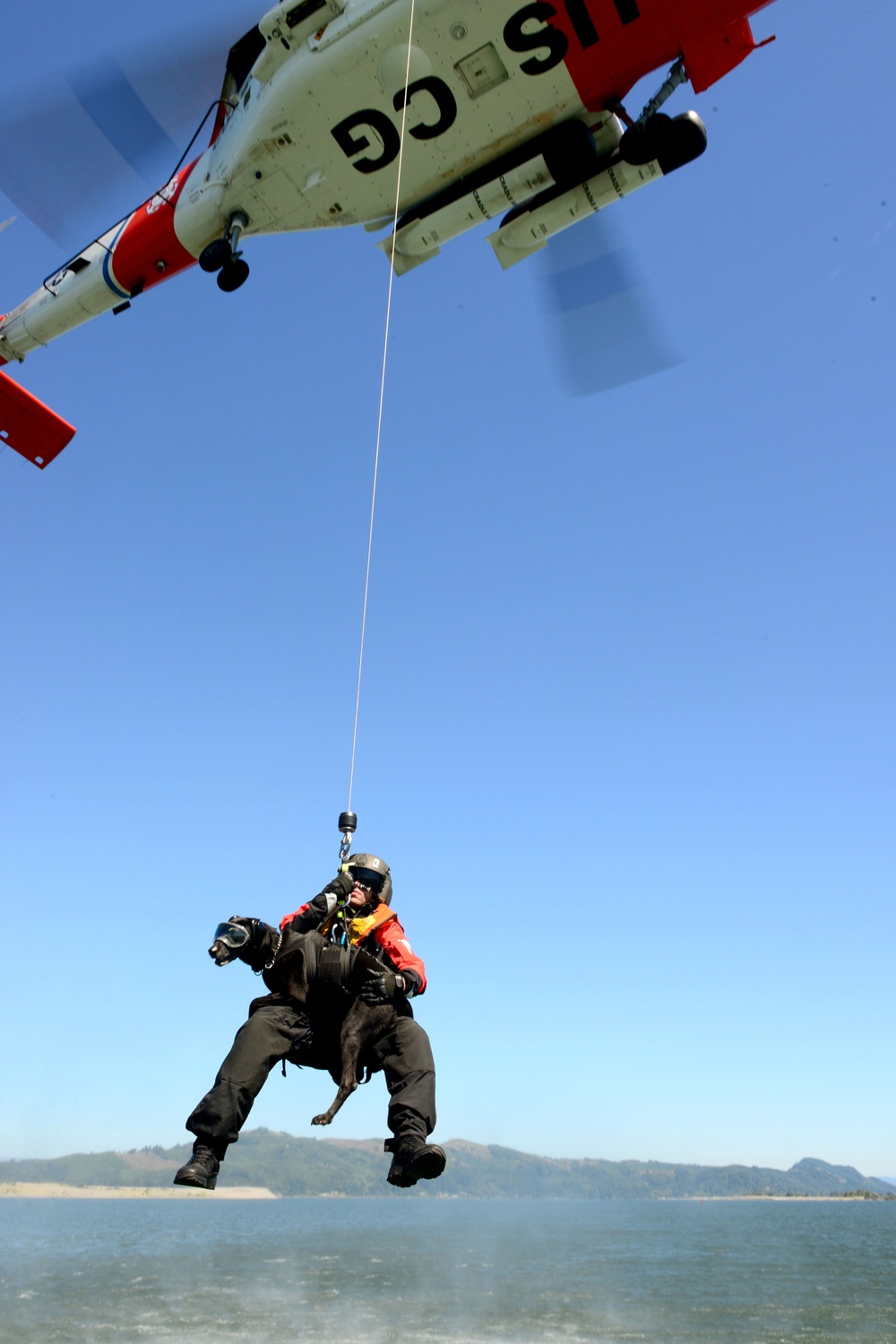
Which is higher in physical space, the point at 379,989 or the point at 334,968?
the point at 334,968

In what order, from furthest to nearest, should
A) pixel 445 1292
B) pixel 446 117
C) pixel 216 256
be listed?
pixel 445 1292 → pixel 216 256 → pixel 446 117

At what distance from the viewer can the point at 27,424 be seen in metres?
10.3

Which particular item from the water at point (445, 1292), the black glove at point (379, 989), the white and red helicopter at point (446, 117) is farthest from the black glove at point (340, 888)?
the water at point (445, 1292)

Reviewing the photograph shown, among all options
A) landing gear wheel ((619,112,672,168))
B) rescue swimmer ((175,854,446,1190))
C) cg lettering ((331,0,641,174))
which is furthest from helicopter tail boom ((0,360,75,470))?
rescue swimmer ((175,854,446,1190))

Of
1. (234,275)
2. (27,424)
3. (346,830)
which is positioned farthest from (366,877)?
(27,424)

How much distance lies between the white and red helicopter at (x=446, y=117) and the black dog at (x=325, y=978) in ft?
21.2

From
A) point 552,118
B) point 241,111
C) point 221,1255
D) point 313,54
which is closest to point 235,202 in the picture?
point 241,111

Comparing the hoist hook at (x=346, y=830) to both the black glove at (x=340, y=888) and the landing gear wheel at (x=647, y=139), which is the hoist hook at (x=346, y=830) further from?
the landing gear wheel at (x=647, y=139)

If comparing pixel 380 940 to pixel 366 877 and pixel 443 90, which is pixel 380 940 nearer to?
pixel 366 877

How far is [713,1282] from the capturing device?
128ft

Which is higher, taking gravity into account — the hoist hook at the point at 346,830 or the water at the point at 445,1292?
the hoist hook at the point at 346,830

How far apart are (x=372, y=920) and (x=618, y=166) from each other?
6689 mm

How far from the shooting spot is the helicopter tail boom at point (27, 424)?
33.6 feet

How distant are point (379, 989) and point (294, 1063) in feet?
2.16
